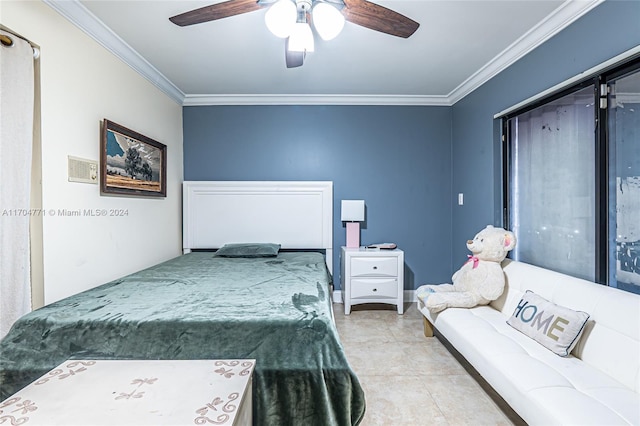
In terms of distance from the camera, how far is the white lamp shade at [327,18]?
154 centimetres

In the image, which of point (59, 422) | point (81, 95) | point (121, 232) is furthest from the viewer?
point (121, 232)

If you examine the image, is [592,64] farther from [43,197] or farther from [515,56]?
[43,197]

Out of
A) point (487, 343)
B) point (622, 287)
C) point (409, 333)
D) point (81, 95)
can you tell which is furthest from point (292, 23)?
point (409, 333)

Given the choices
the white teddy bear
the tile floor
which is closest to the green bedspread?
the tile floor

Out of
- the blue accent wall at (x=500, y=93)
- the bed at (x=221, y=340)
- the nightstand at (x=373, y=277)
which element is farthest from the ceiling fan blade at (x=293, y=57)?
the nightstand at (x=373, y=277)

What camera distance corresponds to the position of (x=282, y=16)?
5.04 ft

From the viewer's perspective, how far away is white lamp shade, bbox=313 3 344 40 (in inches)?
60.6

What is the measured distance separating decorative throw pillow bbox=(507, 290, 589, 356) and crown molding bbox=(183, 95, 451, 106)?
254 cm

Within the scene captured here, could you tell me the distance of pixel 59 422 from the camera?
0.96m

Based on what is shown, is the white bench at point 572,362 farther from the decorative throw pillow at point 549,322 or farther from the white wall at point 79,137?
the white wall at point 79,137

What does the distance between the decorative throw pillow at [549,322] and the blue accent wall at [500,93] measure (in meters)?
1.15

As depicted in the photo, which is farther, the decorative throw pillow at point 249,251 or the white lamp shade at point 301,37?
the decorative throw pillow at point 249,251

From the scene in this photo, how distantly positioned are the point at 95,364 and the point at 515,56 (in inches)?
133

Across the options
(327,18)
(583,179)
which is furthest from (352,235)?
(327,18)
